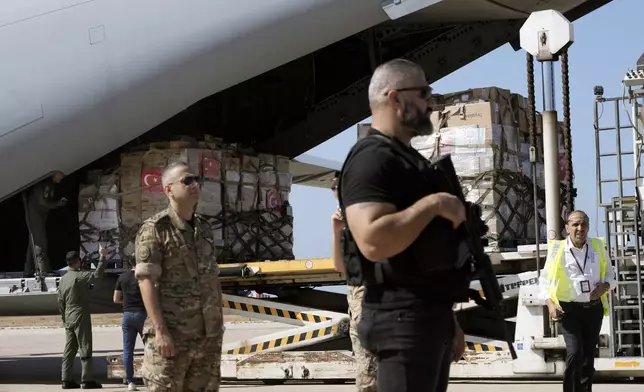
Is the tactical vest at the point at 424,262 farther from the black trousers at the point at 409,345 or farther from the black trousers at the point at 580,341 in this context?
the black trousers at the point at 580,341

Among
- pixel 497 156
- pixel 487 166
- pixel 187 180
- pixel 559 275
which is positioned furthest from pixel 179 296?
pixel 497 156

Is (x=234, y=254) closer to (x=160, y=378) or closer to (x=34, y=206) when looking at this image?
(x=34, y=206)

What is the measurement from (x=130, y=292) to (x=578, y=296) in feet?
16.4

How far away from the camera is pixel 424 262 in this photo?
10.4ft

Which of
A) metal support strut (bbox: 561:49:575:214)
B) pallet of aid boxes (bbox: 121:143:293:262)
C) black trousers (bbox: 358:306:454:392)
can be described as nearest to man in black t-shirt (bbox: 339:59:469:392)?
black trousers (bbox: 358:306:454:392)

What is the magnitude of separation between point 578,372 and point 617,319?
83.8 inches

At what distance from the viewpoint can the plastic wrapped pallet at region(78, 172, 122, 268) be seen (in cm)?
1104

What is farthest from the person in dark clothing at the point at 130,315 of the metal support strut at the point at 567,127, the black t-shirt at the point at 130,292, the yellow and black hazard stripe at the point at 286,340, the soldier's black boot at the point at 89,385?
the metal support strut at the point at 567,127

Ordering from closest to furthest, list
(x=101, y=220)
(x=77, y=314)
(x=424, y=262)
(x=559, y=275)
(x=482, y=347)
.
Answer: (x=424, y=262)
(x=559, y=275)
(x=482, y=347)
(x=77, y=314)
(x=101, y=220)

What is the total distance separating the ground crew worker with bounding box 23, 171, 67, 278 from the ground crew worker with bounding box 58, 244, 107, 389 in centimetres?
47

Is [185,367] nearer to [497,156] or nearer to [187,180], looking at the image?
[187,180]

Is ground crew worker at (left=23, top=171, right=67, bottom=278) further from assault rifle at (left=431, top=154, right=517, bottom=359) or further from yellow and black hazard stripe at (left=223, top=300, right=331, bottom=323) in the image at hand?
assault rifle at (left=431, top=154, right=517, bottom=359)

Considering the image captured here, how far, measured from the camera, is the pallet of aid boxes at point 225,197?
35.8 feet

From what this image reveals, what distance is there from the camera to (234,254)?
11.3m
